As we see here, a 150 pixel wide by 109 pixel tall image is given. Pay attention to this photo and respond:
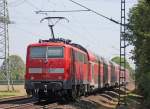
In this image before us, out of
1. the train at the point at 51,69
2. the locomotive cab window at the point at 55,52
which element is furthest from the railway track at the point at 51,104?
the locomotive cab window at the point at 55,52

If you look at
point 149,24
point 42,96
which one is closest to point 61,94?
point 42,96

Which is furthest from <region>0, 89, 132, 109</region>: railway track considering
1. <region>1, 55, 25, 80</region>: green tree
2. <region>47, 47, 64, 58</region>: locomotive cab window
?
<region>1, 55, 25, 80</region>: green tree

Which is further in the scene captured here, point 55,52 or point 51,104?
point 55,52

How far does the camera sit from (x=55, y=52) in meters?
30.0

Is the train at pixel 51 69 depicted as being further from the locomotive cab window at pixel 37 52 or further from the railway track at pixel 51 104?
the railway track at pixel 51 104

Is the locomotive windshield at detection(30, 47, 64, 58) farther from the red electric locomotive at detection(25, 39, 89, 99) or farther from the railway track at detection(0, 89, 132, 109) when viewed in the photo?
the railway track at detection(0, 89, 132, 109)

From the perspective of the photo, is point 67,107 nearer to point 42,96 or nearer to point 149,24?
point 42,96

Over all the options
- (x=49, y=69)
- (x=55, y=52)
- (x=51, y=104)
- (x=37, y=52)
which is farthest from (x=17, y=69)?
(x=49, y=69)

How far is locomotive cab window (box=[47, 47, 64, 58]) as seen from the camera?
29.9 m

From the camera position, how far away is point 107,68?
2185 inches

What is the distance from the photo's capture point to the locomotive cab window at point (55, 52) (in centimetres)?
2991

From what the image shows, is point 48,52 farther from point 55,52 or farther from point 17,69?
point 17,69

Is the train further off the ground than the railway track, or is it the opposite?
the train

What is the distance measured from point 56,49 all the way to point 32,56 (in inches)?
54.8
